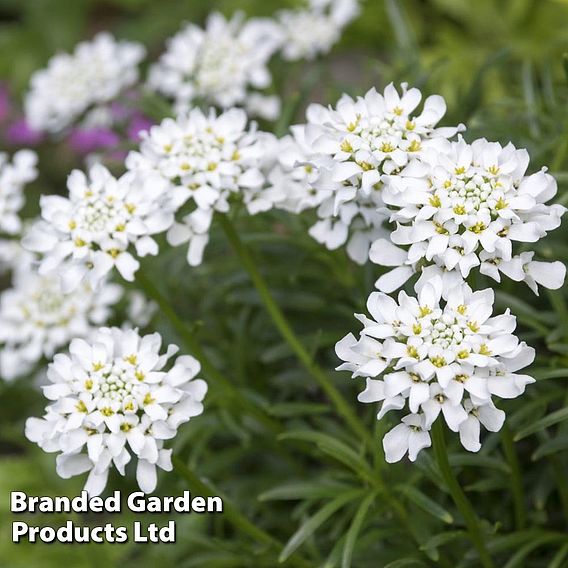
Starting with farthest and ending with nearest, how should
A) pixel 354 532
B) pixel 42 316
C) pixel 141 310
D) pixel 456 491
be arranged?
1. pixel 141 310
2. pixel 42 316
3. pixel 354 532
4. pixel 456 491

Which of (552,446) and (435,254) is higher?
(435,254)

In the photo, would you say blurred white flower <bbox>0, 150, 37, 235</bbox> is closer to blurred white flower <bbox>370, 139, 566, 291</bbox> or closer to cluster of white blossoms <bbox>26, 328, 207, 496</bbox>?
cluster of white blossoms <bbox>26, 328, 207, 496</bbox>

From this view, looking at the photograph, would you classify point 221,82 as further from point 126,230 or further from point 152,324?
point 126,230

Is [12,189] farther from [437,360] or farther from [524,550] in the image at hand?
[524,550]

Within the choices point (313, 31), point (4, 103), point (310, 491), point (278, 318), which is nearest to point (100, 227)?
point (278, 318)

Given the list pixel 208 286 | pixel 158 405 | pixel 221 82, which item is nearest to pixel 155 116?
pixel 221 82

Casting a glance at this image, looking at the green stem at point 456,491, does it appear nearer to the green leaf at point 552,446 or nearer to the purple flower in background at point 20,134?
the green leaf at point 552,446
